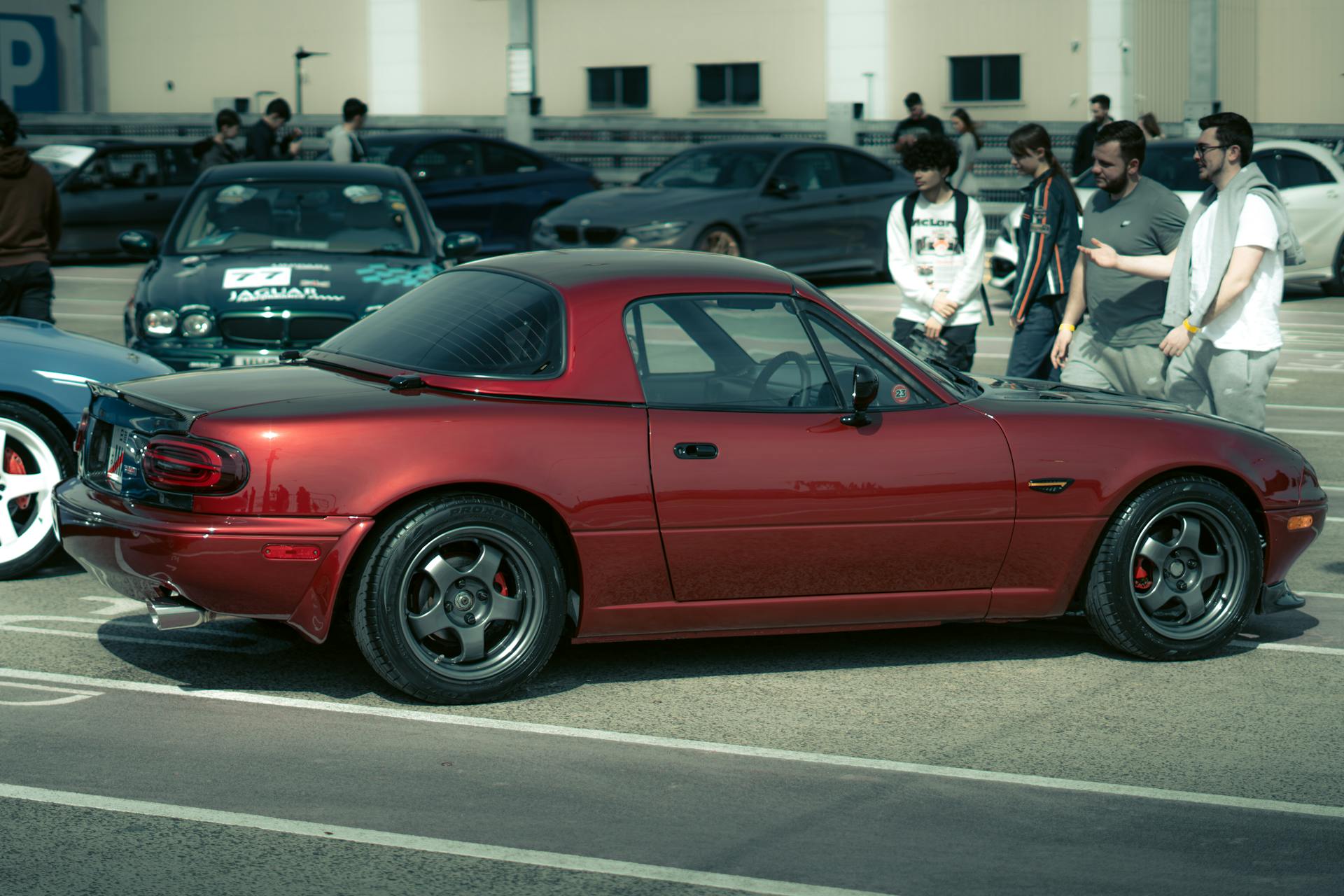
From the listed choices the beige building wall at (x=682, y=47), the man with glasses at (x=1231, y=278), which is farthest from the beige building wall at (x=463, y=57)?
the man with glasses at (x=1231, y=278)

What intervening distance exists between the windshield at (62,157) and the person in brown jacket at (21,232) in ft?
42.6

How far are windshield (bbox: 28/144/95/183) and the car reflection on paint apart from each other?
1198 cm

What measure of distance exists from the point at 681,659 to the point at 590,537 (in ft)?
2.83

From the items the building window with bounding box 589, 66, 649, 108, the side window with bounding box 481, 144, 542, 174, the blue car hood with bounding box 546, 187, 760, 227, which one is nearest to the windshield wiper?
→ the blue car hood with bounding box 546, 187, 760, 227

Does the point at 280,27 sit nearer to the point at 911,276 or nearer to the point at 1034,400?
the point at 911,276

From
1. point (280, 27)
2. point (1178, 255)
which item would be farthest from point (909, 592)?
point (280, 27)

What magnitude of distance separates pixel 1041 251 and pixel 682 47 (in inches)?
1109

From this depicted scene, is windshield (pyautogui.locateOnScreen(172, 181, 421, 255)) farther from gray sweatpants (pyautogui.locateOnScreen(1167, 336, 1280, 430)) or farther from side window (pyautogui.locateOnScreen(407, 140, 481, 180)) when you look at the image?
side window (pyautogui.locateOnScreen(407, 140, 481, 180))

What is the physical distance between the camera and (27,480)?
7.31 meters

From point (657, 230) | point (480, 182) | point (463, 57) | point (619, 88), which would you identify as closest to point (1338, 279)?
point (657, 230)

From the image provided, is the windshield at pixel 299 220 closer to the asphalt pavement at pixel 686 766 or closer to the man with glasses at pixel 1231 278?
the asphalt pavement at pixel 686 766

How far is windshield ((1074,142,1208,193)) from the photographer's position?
57.5ft

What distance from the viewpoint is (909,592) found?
6.07m

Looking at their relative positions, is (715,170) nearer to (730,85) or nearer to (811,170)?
(811,170)
